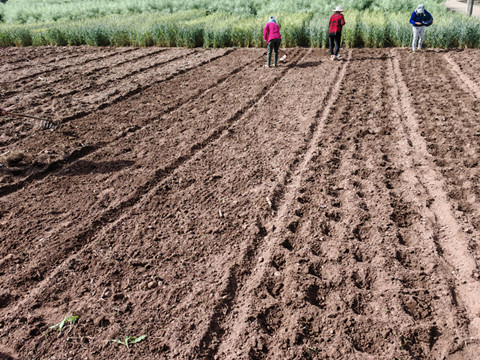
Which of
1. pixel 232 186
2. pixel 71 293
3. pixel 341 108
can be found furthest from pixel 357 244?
pixel 341 108

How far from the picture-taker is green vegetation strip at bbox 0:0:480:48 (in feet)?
45.9

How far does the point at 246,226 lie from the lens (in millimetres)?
4629

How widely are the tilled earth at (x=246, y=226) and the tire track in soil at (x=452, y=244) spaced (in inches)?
0.7

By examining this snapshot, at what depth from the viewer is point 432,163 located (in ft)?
19.1

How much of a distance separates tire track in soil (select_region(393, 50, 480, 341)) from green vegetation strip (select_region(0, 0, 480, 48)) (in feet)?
30.1

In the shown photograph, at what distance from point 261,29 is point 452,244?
13.0 metres

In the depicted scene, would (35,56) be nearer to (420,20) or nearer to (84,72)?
(84,72)

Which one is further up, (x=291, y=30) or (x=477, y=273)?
(x=291, y=30)

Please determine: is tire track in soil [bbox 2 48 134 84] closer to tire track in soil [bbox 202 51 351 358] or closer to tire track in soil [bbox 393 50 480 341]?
tire track in soil [bbox 202 51 351 358]

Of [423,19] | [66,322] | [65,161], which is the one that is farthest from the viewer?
[423,19]

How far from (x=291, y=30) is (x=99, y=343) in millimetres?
14044

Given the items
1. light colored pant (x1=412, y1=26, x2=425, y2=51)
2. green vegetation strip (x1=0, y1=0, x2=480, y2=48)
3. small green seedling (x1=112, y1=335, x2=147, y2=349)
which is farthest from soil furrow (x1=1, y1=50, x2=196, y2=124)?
light colored pant (x1=412, y1=26, x2=425, y2=51)

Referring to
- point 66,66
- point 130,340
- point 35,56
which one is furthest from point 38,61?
point 130,340

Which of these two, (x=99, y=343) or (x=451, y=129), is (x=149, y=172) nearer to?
(x=99, y=343)
